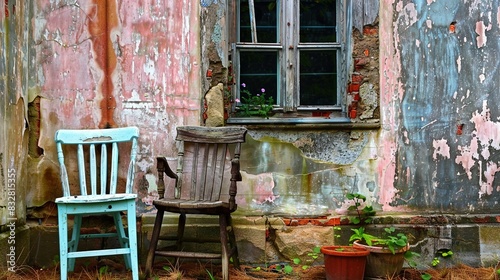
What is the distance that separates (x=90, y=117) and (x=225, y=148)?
1.09m

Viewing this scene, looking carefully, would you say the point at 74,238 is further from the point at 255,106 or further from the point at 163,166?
the point at 255,106

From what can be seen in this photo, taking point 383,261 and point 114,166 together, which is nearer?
point 383,261

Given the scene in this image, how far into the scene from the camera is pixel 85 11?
4.64 m

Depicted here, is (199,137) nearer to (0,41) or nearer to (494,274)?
(0,41)

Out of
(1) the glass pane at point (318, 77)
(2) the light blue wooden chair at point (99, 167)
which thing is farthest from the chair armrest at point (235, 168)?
(1) the glass pane at point (318, 77)

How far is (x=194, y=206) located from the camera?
4.02 meters

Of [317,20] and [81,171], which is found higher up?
[317,20]

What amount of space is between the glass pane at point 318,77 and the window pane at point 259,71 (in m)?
0.23

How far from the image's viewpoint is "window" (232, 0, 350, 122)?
16.0 ft

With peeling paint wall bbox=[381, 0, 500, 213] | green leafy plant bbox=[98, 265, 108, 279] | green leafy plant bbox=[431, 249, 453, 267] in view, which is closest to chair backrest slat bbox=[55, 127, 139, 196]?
green leafy plant bbox=[98, 265, 108, 279]

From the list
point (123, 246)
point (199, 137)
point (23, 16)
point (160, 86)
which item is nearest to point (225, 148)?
point (199, 137)

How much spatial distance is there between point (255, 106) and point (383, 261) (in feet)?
5.20

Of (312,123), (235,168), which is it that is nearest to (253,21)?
(312,123)

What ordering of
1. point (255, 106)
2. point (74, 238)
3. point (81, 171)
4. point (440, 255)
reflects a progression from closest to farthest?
point (74, 238) < point (81, 171) < point (440, 255) < point (255, 106)
